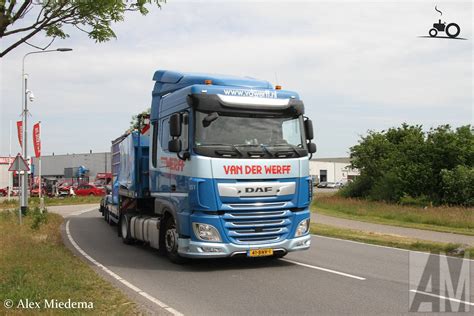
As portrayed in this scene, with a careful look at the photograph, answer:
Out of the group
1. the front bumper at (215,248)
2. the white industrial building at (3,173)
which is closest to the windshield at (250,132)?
the front bumper at (215,248)

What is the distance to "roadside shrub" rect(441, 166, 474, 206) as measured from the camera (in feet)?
100

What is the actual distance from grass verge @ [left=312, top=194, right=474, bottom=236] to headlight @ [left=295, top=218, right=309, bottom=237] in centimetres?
1052

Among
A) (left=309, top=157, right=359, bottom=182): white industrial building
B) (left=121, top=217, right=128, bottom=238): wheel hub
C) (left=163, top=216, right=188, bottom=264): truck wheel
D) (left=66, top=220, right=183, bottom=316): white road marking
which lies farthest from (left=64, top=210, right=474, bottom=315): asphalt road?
(left=309, top=157, right=359, bottom=182): white industrial building

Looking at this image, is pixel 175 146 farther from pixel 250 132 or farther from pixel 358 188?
pixel 358 188

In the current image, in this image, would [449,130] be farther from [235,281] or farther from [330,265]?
[235,281]

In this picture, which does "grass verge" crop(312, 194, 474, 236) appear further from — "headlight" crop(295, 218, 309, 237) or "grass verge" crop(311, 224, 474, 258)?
"headlight" crop(295, 218, 309, 237)

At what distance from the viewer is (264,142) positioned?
10602 millimetres

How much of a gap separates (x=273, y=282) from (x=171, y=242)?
2.98 m

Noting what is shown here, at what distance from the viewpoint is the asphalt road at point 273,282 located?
7570mm

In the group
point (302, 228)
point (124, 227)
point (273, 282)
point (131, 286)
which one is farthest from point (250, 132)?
point (124, 227)

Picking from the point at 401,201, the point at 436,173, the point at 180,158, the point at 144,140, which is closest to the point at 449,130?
the point at 436,173

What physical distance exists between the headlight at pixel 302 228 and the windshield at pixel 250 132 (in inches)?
54.5

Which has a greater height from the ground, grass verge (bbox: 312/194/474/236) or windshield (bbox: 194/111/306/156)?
windshield (bbox: 194/111/306/156)

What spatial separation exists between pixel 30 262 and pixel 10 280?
7.35ft
